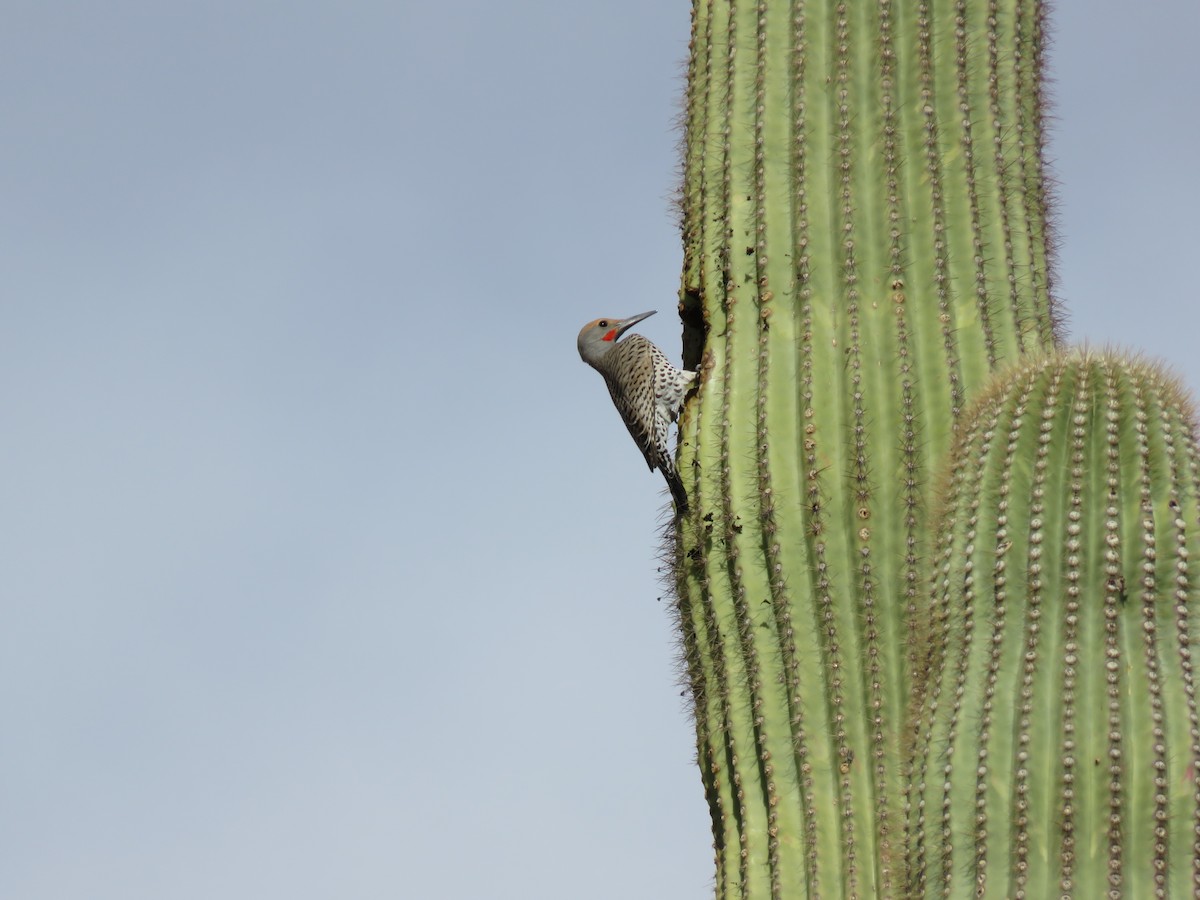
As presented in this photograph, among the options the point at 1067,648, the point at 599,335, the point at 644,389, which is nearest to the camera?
the point at 1067,648

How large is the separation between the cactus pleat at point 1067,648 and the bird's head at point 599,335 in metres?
3.14

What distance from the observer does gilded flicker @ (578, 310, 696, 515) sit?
529 centimetres

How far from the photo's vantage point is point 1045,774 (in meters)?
3.10

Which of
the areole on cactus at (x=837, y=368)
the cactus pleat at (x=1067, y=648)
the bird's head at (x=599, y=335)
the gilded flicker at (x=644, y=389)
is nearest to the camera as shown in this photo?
the cactus pleat at (x=1067, y=648)

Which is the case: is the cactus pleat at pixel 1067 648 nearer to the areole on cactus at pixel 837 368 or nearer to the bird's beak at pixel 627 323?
the areole on cactus at pixel 837 368

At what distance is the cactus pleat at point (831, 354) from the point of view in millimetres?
3744

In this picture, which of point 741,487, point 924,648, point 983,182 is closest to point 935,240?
point 983,182

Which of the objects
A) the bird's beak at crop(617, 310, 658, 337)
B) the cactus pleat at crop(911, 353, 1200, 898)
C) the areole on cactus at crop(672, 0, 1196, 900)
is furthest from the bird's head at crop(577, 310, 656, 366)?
the cactus pleat at crop(911, 353, 1200, 898)

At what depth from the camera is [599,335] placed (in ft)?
21.6

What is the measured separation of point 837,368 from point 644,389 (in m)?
1.60

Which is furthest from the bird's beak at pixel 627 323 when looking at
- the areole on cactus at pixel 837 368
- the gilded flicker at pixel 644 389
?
the areole on cactus at pixel 837 368

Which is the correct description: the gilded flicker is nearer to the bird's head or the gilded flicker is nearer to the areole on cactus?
the bird's head

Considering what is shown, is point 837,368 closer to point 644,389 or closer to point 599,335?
point 644,389

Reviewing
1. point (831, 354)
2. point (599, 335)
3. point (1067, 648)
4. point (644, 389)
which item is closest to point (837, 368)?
point (831, 354)
